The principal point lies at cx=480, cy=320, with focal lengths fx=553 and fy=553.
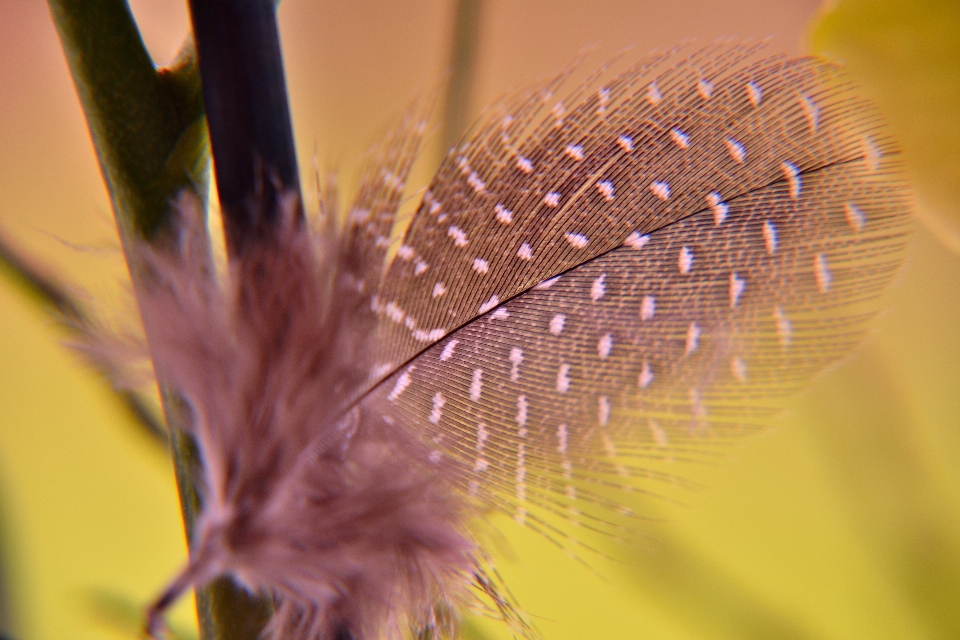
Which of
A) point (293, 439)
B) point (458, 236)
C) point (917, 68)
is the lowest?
point (293, 439)

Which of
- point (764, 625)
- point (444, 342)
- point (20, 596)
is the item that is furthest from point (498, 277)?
point (20, 596)

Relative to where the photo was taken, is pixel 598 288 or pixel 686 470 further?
pixel 686 470

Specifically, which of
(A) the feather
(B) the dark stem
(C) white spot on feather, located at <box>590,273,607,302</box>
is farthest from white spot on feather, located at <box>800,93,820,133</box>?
(B) the dark stem

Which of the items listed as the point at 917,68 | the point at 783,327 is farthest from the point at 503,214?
the point at 917,68

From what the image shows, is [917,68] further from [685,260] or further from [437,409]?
[437,409]

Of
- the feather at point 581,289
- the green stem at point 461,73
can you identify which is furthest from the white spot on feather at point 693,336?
the green stem at point 461,73

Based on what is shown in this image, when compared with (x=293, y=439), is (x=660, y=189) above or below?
above

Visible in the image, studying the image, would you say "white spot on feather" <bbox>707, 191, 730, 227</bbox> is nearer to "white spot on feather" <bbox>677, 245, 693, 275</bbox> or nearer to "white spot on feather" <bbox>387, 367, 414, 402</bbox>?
"white spot on feather" <bbox>677, 245, 693, 275</bbox>
